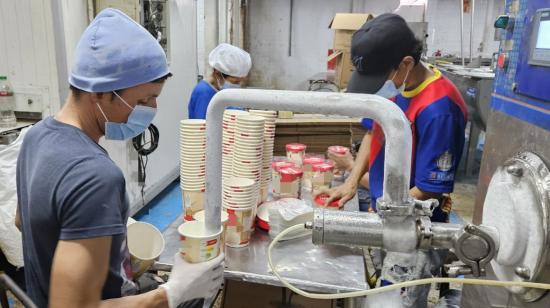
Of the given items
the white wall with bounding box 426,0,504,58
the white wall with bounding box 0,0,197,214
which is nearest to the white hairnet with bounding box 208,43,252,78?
the white wall with bounding box 0,0,197,214

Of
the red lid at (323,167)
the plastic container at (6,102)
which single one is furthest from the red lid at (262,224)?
the plastic container at (6,102)

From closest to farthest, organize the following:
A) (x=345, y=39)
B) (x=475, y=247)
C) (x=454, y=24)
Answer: (x=475, y=247) < (x=345, y=39) < (x=454, y=24)

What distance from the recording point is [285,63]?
8.67m

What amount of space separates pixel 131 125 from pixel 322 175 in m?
1.01

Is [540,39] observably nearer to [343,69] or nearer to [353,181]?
[353,181]

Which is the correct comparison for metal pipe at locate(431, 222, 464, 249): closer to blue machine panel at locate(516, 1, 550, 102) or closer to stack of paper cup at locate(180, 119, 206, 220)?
blue machine panel at locate(516, 1, 550, 102)

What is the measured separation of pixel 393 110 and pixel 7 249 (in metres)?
2.47

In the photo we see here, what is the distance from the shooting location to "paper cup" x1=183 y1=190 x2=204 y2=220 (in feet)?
5.13

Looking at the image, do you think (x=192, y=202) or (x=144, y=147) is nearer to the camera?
(x=192, y=202)

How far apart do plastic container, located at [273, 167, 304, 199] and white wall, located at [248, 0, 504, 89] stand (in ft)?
23.0

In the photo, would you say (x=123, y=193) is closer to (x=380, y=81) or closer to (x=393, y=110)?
(x=393, y=110)

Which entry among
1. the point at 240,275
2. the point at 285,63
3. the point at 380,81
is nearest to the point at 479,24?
the point at 285,63

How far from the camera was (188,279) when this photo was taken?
1162mm

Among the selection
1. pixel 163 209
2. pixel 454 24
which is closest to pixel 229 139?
pixel 163 209
